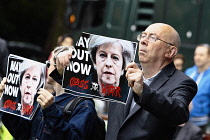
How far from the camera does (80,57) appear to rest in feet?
15.5

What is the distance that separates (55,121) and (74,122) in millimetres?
233

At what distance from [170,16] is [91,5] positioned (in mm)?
2999

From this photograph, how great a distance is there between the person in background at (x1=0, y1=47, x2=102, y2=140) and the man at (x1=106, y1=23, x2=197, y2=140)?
0.66 ft

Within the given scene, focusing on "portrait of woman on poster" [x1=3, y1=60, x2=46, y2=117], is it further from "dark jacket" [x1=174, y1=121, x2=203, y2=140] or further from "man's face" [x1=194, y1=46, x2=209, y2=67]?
"man's face" [x1=194, y1=46, x2=209, y2=67]

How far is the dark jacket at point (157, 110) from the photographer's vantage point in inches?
167

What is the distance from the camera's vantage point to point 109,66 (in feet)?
15.1

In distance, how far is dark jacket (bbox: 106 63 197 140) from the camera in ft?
13.9

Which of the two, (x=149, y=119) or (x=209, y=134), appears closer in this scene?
(x=149, y=119)

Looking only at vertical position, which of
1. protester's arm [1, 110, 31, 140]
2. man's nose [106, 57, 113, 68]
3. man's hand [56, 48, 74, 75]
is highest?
man's nose [106, 57, 113, 68]

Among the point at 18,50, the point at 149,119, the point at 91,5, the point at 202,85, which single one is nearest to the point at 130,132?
the point at 149,119

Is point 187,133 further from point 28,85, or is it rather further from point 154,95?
point 154,95

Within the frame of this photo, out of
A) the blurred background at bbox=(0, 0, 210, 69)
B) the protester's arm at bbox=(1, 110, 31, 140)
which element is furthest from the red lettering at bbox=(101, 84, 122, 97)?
the blurred background at bbox=(0, 0, 210, 69)

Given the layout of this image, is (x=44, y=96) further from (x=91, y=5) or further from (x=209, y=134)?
(x=91, y=5)

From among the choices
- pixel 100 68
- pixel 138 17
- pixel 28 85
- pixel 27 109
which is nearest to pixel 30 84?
pixel 28 85
